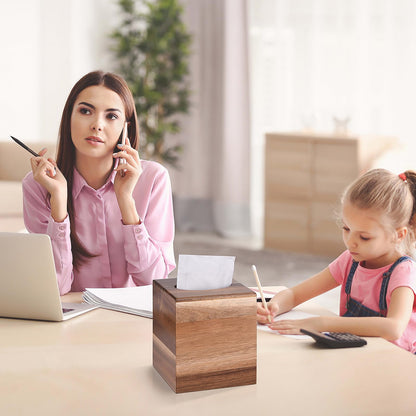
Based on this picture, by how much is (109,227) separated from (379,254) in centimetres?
70

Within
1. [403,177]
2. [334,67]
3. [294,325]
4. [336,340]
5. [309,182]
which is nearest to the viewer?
[336,340]

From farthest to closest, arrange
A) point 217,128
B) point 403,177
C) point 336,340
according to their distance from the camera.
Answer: point 217,128 < point 403,177 < point 336,340

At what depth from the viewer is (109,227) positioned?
1873 mm

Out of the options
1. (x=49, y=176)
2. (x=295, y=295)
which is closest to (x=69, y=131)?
(x=49, y=176)

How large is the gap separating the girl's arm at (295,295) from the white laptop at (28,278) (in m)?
0.42

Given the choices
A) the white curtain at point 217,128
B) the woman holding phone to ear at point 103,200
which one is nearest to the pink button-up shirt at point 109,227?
the woman holding phone to ear at point 103,200

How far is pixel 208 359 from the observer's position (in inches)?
43.1

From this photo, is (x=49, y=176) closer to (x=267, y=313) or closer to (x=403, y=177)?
(x=267, y=313)

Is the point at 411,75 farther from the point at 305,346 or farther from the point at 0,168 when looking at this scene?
the point at 305,346

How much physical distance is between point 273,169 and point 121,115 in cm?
324

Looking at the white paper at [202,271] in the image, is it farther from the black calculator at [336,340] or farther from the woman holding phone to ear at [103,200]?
the woman holding phone to ear at [103,200]

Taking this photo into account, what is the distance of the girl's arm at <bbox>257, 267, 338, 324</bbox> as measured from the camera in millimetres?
1483

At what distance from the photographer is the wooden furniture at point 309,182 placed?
Answer: 4.73 metres

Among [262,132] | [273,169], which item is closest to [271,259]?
[273,169]
